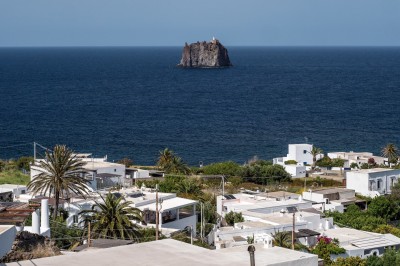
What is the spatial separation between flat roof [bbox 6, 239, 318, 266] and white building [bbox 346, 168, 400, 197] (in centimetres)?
3131

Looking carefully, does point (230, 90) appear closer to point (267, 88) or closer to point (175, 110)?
point (267, 88)

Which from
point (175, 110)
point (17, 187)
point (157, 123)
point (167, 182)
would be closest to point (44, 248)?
point (17, 187)

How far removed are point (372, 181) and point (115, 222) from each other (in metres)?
24.4

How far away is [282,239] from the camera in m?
32.1

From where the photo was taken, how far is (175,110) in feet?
425

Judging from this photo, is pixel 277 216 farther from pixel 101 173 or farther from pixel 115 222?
pixel 101 173

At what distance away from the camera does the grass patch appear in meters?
48.7

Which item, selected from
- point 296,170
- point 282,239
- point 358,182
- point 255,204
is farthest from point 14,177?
point 282,239

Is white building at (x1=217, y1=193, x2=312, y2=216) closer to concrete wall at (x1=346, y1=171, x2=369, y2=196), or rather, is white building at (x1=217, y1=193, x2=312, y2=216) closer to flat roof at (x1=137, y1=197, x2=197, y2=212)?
flat roof at (x1=137, y1=197, x2=197, y2=212)

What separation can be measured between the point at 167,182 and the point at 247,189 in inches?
254

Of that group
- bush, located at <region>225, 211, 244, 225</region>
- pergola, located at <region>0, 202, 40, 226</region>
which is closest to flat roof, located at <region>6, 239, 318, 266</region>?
pergola, located at <region>0, 202, 40, 226</region>

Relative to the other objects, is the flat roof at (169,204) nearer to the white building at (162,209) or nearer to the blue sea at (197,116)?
the white building at (162,209)

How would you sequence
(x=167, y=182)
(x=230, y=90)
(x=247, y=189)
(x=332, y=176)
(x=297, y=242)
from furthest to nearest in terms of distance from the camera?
(x=230, y=90), (x=332, y=176), (x=247, y=189), (x=167, y=182), (x=297, y=242)

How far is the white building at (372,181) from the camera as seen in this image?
50438 mm
